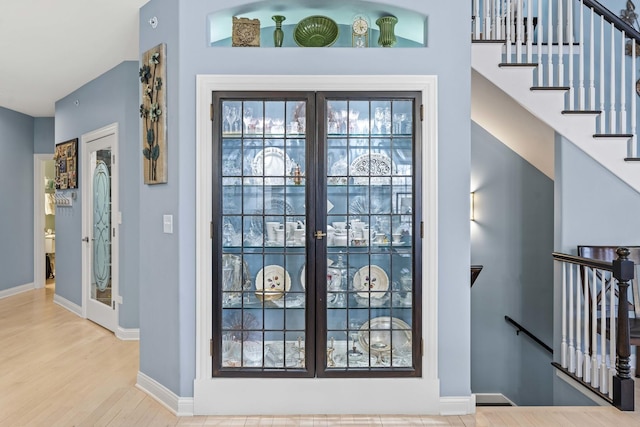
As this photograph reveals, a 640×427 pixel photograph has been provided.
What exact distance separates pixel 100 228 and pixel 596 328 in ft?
15.4

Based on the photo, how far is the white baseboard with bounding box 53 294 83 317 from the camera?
517cm

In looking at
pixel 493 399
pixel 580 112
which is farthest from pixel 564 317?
pixel 580 112

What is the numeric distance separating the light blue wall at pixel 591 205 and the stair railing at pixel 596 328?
0.23 m

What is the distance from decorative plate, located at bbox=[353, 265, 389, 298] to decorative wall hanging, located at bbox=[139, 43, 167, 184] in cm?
141

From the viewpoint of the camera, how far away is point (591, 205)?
328cm

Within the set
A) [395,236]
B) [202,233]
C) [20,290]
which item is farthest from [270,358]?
[20,290]

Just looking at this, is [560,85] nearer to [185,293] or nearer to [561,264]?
[561,264]

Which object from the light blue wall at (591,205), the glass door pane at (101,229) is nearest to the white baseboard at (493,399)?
the light blue wall at (591,205)

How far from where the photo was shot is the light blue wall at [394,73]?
2736 millimetres

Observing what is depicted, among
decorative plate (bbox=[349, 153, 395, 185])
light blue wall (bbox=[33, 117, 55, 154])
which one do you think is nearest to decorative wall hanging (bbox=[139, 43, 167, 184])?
decorative plate (bbox=[349, 153, 395, 185])

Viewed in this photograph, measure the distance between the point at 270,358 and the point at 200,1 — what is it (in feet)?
7.56

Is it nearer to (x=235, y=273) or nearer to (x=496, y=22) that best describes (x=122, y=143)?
(x=235, y=273)

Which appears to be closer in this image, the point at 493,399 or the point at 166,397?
the point at 166,397

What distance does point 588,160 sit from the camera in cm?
327
